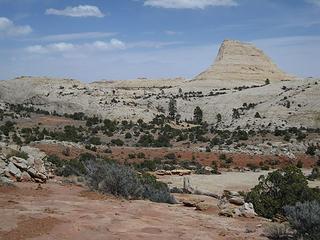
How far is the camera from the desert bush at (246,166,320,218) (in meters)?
15.7

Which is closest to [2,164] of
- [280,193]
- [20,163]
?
[20,163]

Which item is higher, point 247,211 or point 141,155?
point 247,211

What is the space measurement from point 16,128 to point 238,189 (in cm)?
3162

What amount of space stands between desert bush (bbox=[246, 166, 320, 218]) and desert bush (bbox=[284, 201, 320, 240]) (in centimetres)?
446

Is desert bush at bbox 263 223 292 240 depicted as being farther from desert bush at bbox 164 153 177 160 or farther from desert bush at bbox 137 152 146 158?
desert bush at bbox 137 152 146 158

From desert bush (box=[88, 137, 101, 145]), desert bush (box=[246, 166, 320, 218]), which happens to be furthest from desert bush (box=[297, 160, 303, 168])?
desert bush (box=[246, 166, 320, 218])

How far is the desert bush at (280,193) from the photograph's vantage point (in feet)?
51.4

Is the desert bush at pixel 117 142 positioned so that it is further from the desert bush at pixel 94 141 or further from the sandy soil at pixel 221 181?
the sandy soil at pixel 221 181

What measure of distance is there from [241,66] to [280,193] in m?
142

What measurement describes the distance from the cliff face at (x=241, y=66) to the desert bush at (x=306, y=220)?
132 meters

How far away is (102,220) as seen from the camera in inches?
462

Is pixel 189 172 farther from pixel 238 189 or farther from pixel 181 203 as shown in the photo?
pixel 181 203

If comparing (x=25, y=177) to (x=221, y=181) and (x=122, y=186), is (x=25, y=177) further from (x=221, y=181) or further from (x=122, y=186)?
(x=221, y=181)

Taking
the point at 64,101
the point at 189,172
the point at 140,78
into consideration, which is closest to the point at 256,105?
the point at 64,101
